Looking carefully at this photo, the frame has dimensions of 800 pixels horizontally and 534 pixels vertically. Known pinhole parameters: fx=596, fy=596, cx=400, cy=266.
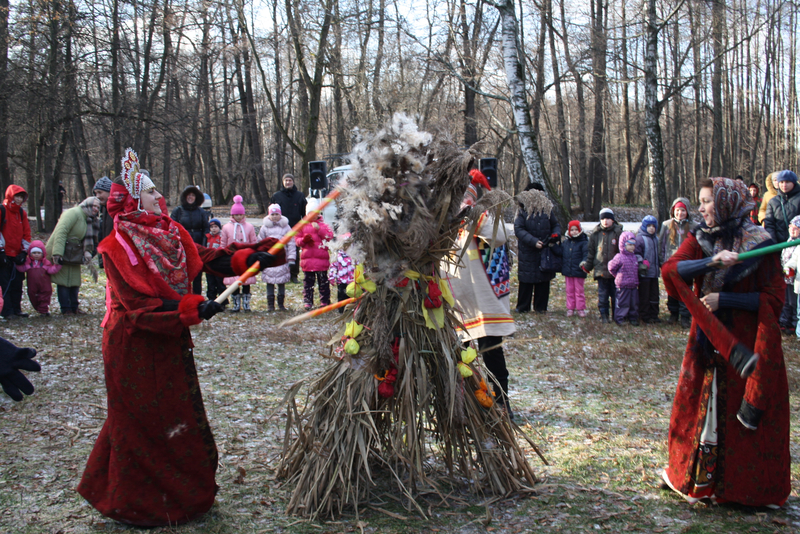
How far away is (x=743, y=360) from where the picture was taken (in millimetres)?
2684

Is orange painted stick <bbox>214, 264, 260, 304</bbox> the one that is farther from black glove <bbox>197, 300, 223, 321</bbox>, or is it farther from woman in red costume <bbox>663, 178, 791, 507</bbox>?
woman in red costume <bbox>663, 178, 791, 507</bbox>

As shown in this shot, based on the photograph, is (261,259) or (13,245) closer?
(261,259)

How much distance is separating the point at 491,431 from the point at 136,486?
185cm

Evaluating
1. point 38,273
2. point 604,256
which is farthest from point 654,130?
point 38,273

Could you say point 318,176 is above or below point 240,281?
above

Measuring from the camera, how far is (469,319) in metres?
4.28

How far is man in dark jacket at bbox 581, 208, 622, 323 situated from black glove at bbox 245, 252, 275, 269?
20.4 feet

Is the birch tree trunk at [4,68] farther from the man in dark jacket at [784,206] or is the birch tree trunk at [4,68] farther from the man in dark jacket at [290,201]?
the man in dark jacket at [784,206]

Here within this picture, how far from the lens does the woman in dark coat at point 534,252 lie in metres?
8.84

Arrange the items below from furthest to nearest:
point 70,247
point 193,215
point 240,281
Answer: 1. point 193,215
2. point 70,247
3. point 240,281

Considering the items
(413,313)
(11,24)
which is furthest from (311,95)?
(413,313)

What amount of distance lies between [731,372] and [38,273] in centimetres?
878

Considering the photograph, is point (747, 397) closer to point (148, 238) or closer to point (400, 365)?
point (400, 365)

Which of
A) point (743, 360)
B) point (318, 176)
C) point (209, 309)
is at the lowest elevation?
point (743, 360)
